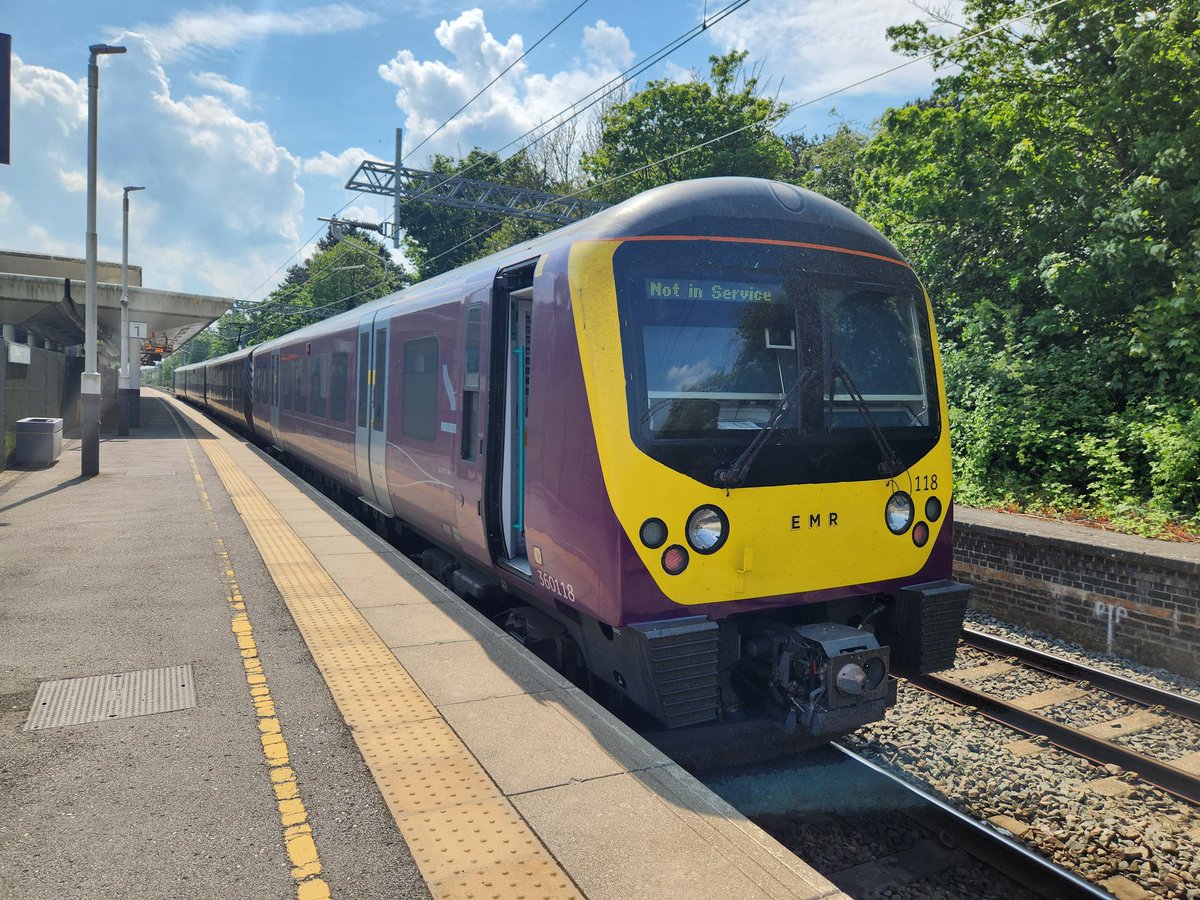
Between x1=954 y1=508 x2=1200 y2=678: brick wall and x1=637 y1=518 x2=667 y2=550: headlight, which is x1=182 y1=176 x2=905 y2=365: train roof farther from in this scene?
x1=954 y1=508 x2=1200 y2=678: brick wall

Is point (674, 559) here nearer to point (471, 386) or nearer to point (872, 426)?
point (872, 426)

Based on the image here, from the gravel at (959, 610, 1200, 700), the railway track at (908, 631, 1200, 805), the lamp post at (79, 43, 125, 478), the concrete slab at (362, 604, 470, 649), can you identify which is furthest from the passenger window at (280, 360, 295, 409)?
the railway track at (908, 631, 1200, 805)

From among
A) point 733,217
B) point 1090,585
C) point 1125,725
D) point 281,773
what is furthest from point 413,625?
point 1090,585

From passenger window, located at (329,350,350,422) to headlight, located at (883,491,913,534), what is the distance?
7937mm

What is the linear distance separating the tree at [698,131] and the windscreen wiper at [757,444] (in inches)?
914

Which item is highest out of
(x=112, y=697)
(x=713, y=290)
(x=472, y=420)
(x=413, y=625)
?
(x=713, y=290)

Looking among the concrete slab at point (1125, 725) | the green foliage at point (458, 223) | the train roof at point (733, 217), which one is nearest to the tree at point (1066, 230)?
the concrete slab at point (1125, 725)

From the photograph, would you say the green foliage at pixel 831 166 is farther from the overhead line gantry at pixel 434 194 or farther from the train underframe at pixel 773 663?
the train underframe at pixel 773 663

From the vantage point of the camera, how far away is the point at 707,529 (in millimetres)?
4375

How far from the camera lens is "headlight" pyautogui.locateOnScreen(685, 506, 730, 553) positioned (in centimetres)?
434

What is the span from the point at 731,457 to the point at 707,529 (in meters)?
0.40

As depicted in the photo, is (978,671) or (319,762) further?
(978,671)

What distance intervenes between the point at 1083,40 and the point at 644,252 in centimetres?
972

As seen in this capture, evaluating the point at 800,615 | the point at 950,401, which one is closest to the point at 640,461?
the point at 800,615
